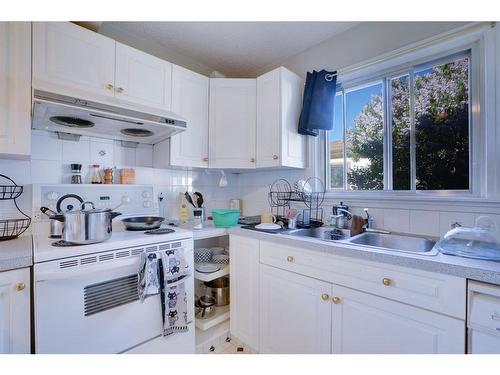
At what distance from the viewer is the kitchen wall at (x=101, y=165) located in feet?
4.62

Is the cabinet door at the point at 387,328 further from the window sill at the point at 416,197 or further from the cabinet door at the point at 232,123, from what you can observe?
the cabinet door at the point at 232,123

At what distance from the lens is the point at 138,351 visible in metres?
1.26

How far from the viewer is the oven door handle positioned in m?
0.99

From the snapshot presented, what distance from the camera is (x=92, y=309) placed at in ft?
3.70

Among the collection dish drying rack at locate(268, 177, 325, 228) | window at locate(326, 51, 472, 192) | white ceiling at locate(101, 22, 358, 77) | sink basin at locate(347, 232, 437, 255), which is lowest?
sink basin at locate(347, 232, 437, 255)

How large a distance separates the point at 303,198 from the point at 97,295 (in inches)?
59.7

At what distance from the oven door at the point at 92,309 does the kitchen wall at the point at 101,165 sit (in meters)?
0.69

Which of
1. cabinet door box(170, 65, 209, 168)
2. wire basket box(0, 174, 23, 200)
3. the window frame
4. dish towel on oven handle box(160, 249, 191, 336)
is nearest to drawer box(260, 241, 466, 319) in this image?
dish towel on oven handle box(160, 249, 191, 336)

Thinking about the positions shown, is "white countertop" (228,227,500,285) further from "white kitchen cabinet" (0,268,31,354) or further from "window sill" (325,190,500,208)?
"white kitchen cabinet" (0,268,31,354)

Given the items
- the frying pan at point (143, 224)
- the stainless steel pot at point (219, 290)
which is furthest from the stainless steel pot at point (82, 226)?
the stainless steel pot at point (219, 290)

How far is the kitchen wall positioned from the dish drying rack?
607mm

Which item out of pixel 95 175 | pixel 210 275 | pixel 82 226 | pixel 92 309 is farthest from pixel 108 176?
pixel 210 275

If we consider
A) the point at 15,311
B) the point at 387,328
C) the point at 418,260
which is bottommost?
the point at 387,328

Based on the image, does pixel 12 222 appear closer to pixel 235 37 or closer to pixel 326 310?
pixel 326 310
